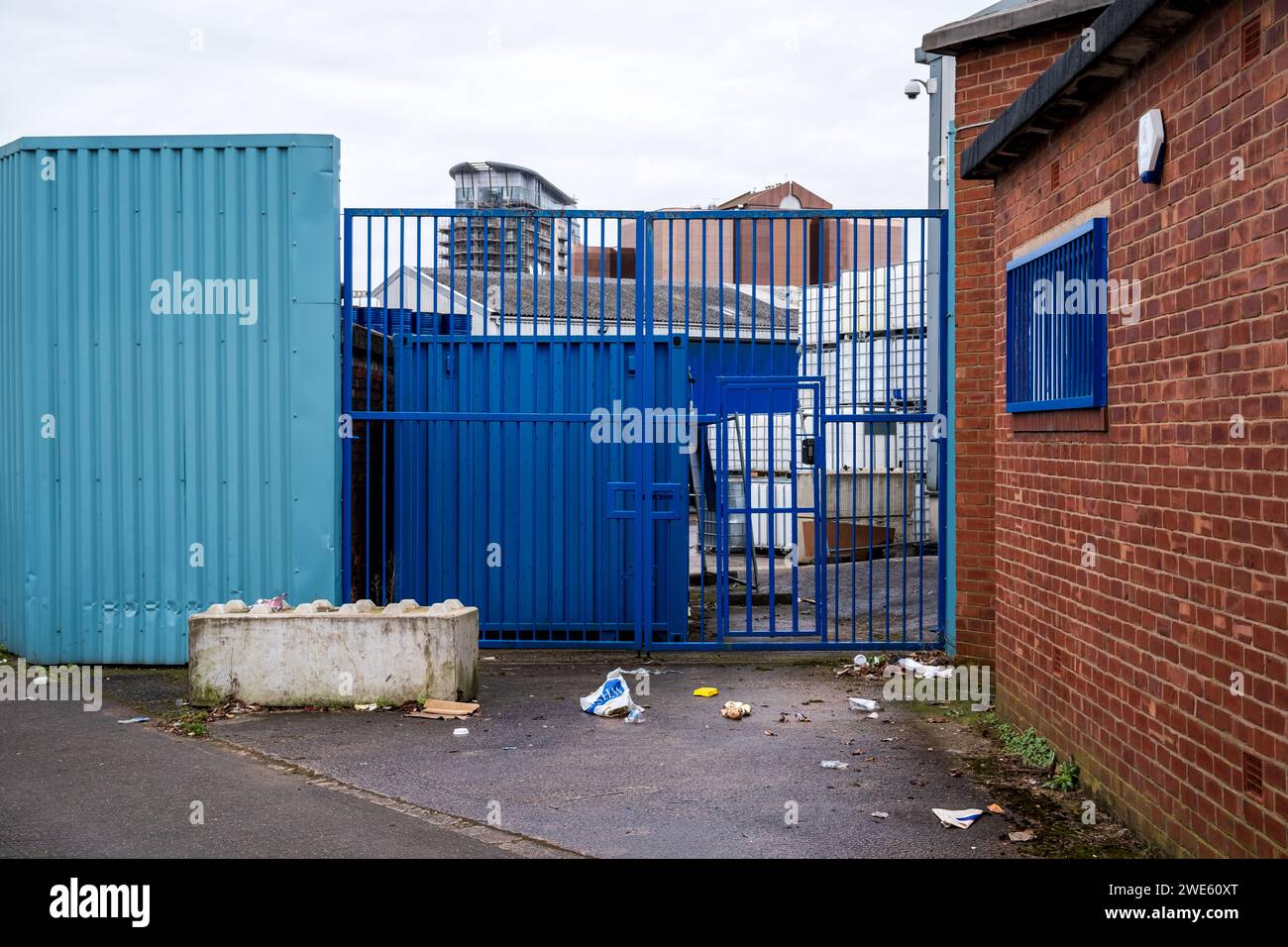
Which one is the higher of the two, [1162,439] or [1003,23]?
[1003,23]

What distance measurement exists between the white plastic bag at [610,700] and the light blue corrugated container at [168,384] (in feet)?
7.71

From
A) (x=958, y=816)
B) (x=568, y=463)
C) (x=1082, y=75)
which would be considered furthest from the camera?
(x=568, y=463)

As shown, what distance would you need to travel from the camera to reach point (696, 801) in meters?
5.85

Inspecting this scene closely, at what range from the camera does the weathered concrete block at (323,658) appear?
769 centimetres

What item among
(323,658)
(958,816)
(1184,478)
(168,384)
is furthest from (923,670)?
(168,384)

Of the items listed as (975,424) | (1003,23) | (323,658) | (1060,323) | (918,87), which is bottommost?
(323,658)

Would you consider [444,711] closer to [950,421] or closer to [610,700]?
[610,700]

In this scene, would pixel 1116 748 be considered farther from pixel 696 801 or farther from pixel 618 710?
pixel 618 710

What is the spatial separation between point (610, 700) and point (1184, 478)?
4.04 metres

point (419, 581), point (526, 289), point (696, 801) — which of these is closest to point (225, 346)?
point (419, 581)

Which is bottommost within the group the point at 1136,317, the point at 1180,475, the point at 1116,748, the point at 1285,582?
the point at 1116,748

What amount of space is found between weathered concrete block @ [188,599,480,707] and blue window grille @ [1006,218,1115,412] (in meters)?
3.69

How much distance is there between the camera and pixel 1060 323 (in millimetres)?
6074
